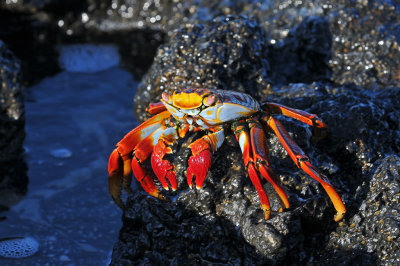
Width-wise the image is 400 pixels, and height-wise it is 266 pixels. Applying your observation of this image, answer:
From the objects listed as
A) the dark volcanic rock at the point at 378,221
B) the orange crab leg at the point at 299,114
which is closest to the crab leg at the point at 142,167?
the orange crab leg at the point at 299,114

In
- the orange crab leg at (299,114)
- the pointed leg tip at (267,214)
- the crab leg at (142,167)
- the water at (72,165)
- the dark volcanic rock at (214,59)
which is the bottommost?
the water at (72,165)

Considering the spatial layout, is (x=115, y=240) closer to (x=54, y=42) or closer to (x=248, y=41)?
(x=248, y=41)

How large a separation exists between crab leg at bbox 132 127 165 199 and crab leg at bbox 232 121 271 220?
59cm

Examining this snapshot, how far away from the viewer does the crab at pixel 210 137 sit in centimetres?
286

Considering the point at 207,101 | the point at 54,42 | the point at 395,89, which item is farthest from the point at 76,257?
the point at 54,42

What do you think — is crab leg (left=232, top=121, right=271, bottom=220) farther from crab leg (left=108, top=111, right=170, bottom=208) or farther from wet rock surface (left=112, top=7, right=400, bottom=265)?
crab leg (left=108, top=111, right=170, bottom=208)

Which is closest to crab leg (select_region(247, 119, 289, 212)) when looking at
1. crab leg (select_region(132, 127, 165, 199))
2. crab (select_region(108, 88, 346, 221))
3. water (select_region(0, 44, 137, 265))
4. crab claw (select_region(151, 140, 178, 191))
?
crab (select_region(108, 88, 346, 221))

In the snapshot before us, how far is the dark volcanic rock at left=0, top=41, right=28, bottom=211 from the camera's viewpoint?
404cm

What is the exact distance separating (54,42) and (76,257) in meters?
3.61

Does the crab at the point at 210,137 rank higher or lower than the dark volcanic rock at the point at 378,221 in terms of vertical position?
higher

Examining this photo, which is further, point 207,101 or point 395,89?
point 395,89

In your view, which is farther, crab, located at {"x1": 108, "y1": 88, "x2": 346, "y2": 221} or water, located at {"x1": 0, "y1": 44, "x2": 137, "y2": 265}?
water, located at {"x1": 0, "y1": 44, "x2": 137, "y2": 265}

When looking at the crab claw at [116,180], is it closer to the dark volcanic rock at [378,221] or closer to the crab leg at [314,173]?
the crab leg at [314,173]

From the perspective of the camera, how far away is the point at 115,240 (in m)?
3.30
